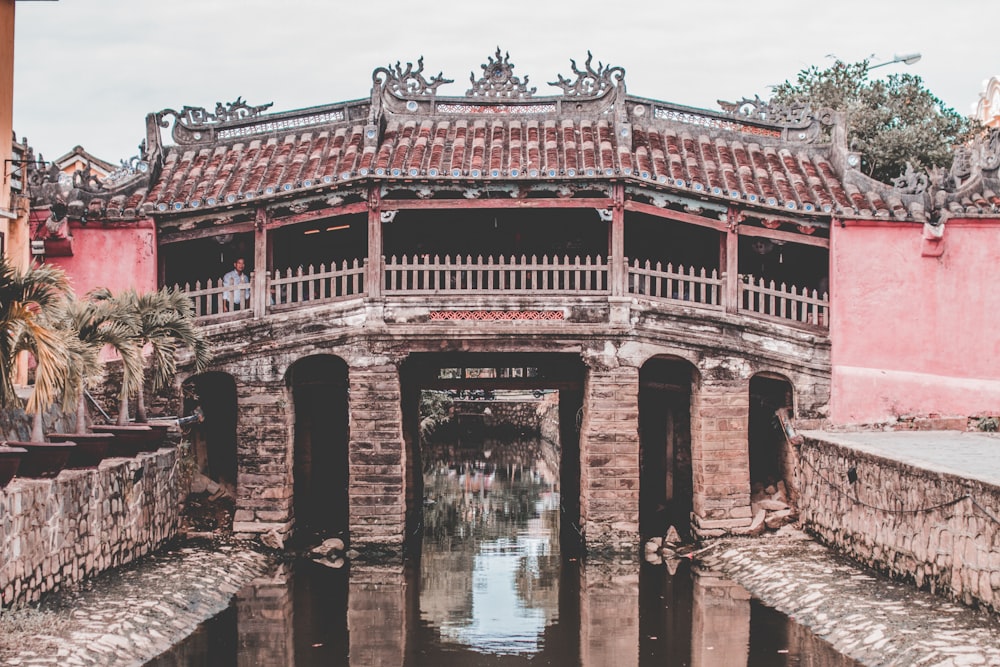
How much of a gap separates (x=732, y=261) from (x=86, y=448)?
420 inches

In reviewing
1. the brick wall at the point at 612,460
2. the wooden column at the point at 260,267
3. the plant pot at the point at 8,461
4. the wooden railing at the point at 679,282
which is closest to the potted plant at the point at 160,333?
the wooden column at the point at 260,267

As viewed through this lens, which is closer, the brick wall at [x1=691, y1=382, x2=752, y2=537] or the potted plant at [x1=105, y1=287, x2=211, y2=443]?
the potted plant at [x1=105, y1=287, x2=211, y2=443]

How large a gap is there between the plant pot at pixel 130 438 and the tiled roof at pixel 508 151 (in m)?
4.42

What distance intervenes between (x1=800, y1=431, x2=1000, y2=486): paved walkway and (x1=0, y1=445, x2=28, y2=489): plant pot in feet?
31.3

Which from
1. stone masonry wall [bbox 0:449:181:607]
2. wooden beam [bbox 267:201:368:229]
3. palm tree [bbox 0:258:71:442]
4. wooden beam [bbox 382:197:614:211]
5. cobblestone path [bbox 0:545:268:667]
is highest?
wooden beam [bbox 382:197:614:211]

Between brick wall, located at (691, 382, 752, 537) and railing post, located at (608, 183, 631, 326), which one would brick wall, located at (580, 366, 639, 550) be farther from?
brick wall, located at (691, 382, 752, 537)

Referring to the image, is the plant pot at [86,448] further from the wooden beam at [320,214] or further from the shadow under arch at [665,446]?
the shadow under arch at [665,446]

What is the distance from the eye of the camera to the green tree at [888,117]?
94.3 feet

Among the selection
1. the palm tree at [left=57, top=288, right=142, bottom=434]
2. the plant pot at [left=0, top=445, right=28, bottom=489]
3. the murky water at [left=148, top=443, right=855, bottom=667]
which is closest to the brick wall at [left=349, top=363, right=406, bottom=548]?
the murky water at [left=148, top=443, right=855, bottom=667]

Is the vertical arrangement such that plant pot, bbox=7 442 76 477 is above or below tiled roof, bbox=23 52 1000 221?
below

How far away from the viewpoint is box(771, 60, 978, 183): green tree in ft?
94.3

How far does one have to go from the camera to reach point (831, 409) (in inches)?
787

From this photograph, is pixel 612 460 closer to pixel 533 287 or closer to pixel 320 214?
pixel 533 287

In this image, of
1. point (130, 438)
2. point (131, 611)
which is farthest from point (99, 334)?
point (131, 611)
